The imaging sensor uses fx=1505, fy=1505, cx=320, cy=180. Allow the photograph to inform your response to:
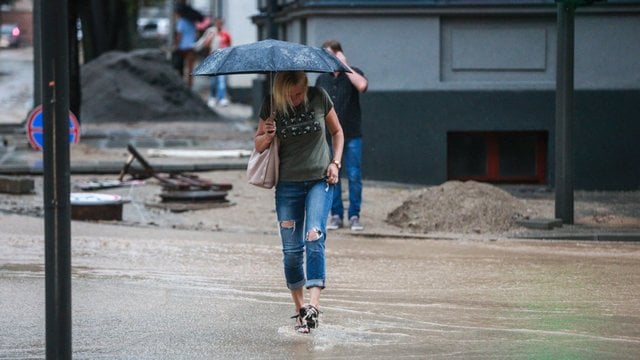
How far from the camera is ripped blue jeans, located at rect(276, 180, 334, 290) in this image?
889cm

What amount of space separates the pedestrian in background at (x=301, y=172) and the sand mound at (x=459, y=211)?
5787 mm

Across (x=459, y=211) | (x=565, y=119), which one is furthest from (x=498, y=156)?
(x=459, y=211)

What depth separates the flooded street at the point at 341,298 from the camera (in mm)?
8438

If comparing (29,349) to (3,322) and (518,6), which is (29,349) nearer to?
(3,322)

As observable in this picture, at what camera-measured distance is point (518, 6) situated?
62.8 feet

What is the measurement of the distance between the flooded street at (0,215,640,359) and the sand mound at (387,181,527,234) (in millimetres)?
617

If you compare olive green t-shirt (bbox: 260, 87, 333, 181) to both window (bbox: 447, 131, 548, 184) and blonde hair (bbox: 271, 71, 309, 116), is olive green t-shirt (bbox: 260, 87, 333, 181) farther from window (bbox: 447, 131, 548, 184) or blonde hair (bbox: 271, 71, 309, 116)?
window (bbox: 447, 131, 548, 184)

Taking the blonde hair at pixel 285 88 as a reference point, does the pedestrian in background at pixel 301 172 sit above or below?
below

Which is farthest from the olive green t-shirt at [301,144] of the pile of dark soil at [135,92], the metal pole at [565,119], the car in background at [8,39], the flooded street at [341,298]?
the car in background at [8,39]

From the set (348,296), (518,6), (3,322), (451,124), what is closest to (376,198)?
(451,124)

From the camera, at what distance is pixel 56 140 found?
6.35 meters

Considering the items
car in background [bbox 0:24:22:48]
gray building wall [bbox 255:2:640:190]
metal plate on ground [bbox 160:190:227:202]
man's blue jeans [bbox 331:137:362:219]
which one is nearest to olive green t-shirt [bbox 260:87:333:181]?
man's blue jeans [bbox 331:137:362:219]

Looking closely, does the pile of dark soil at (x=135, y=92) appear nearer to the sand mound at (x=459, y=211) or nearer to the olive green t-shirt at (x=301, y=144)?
the sand mound at (x=459, y=211)

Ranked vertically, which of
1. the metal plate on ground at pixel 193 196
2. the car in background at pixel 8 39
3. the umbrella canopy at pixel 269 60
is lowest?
the metal plate on ground at pixel 193 196
